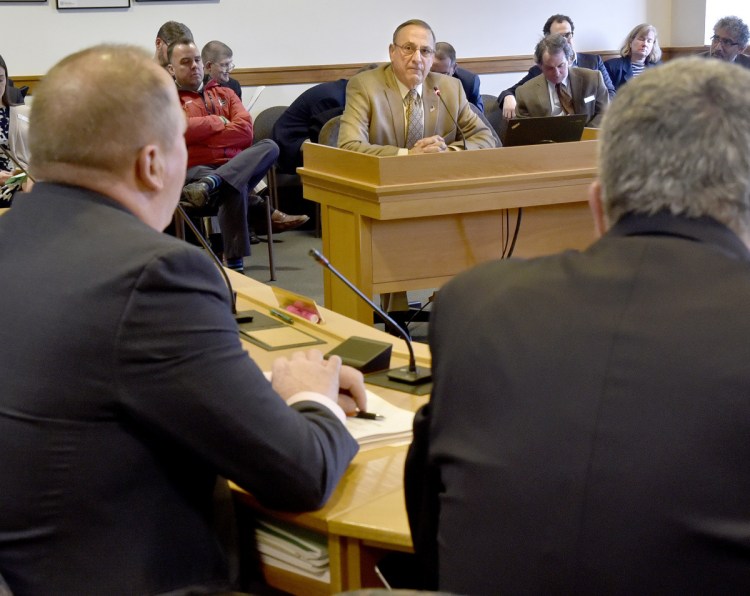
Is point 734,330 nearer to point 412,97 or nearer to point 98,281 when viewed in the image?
point 98,281

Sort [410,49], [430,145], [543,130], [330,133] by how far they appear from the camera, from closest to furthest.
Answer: [543,130] < [430,145] < [410,49] < [330,133]

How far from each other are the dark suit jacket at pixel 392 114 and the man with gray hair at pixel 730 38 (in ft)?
10.8

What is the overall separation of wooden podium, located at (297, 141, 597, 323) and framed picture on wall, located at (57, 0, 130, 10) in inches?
145

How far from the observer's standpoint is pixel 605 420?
99cm

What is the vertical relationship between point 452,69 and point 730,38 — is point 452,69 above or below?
below

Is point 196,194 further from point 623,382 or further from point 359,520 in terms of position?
point 623,382

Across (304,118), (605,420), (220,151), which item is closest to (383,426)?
(605,420)

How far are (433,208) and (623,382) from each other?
274 cm

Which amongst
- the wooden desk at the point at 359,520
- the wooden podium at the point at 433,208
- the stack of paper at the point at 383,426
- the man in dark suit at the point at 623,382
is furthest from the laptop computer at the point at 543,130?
the man in dark suit at the point at 623,382

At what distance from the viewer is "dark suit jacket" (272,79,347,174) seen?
22.3ft

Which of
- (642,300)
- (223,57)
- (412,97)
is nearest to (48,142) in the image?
(642,300)

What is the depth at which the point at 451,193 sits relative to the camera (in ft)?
12.2

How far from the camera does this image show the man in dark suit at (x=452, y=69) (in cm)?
694

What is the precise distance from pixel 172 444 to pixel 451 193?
8.15 feet
